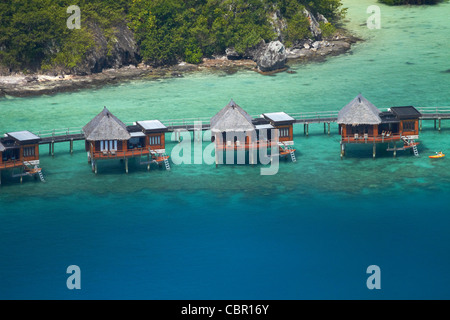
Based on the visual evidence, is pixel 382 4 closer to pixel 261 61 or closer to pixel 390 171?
pixel 261 61

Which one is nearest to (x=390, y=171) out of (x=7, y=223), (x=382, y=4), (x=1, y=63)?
(x=7, y=223)

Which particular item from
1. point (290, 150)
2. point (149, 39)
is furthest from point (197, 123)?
point (149, 39)

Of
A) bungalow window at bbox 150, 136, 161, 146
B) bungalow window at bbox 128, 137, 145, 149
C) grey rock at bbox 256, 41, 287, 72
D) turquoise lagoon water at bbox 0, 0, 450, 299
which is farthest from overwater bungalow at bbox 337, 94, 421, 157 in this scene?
grey rock at bbox 256, 41, 287, 72

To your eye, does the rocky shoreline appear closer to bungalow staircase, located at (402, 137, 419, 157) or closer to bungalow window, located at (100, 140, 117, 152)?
bungalow window, located at (100, 140, 117, 152)

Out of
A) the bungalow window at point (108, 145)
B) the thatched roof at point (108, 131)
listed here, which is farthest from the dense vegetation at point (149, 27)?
the bungalow window at point (108, 145)

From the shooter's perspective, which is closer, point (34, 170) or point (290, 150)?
point (34, 170)

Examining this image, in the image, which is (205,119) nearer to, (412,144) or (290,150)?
(290,150)
